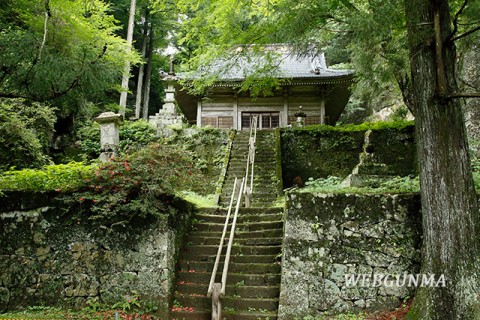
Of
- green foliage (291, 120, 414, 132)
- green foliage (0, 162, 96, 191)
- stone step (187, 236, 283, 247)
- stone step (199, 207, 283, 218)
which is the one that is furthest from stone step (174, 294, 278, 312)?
green foliage (291, 120, 414, 132)

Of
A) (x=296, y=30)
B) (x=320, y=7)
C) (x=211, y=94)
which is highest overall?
(x=211, y=94)

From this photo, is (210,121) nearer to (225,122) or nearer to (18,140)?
(225,122)

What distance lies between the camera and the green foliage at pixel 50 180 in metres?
6.09

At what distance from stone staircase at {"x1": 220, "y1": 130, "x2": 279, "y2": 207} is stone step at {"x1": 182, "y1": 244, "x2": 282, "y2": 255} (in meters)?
2.14

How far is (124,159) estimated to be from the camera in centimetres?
601

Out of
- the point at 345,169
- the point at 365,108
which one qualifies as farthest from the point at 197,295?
the point at 365,108

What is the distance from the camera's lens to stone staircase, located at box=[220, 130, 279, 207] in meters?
9.51

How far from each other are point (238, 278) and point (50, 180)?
3779 millimetres

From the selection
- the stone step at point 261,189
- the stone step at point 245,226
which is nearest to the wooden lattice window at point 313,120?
the stone step at point 261,189

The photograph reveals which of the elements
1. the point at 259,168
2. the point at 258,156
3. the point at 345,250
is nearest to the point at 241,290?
the point at 345,250

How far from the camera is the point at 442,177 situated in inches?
184

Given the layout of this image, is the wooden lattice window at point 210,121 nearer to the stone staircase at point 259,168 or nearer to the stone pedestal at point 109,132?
the stone staircase at point 259,168

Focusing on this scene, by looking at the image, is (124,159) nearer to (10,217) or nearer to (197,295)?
(10,217)

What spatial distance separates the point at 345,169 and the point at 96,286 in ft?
29.4
